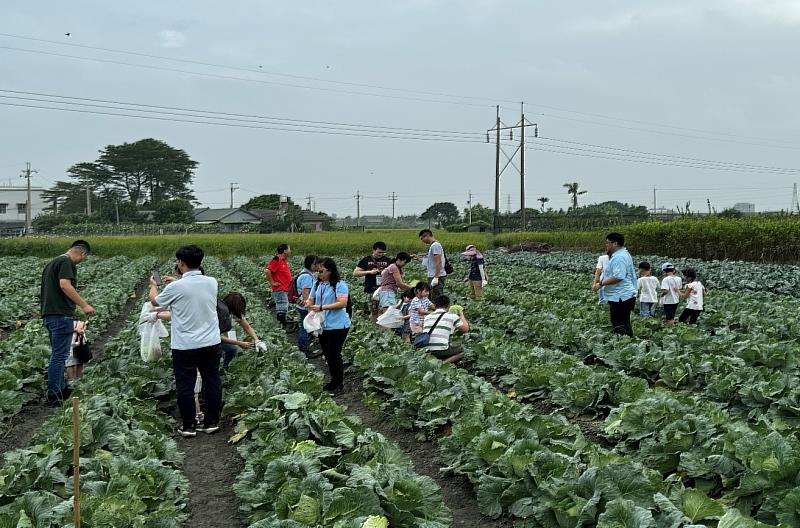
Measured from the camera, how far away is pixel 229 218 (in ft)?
274

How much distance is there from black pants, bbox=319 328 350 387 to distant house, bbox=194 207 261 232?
6636 centimetres

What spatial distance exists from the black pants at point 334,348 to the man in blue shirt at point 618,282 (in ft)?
13.5

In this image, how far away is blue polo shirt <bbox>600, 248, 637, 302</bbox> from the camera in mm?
10406

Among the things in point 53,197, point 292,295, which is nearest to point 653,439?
point 292,295

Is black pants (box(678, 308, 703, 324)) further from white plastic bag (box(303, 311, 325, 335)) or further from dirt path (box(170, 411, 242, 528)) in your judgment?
dirt path (box(170, 411, 242, 528))

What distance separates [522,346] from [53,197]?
84629mm

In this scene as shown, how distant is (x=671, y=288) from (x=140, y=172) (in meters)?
76.1

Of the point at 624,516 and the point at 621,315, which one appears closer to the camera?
the point at 624,516

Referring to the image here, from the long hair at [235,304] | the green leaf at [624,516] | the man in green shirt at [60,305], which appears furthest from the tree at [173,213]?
the green leaf at [624,516]

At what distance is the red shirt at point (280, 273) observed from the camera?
557 inches

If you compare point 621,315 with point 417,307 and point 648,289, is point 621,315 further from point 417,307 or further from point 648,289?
point 417,307

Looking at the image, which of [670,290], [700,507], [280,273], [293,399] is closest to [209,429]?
[293,399]

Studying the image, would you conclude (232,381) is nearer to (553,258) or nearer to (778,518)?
(778,518)

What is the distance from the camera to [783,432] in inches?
220
